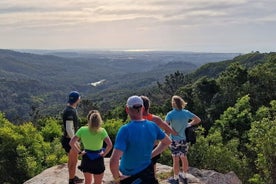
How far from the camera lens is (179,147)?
38.1 feet

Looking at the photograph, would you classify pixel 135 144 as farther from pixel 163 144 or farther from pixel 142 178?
pixel 163 144

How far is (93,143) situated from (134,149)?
3.15 metres

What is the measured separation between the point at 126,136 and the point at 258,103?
52.6 m

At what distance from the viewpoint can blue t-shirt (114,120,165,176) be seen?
21.7 ft

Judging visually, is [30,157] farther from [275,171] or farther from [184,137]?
[184,137]

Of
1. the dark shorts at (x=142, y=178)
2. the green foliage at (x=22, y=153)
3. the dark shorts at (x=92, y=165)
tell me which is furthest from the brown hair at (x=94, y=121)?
the green foliage at (x=22, y=153)

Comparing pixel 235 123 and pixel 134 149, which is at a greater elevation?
pixel 134 149

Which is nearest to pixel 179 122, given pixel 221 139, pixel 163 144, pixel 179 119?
pixel 179 119

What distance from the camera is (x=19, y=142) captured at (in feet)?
115

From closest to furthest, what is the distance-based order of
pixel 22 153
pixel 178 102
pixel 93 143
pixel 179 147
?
pixel 93 143 < pixel 178 102 < pixel 179 147 < pixel 22 153

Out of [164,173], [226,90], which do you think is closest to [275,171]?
[164,173]

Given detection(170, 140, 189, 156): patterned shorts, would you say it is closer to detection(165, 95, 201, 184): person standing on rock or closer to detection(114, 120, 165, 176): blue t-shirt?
detection(165, 95, 201, 184): person standing on rock

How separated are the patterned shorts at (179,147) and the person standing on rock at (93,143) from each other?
2.35 metres

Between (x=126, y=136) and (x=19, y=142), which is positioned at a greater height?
(x=126, y=136)
